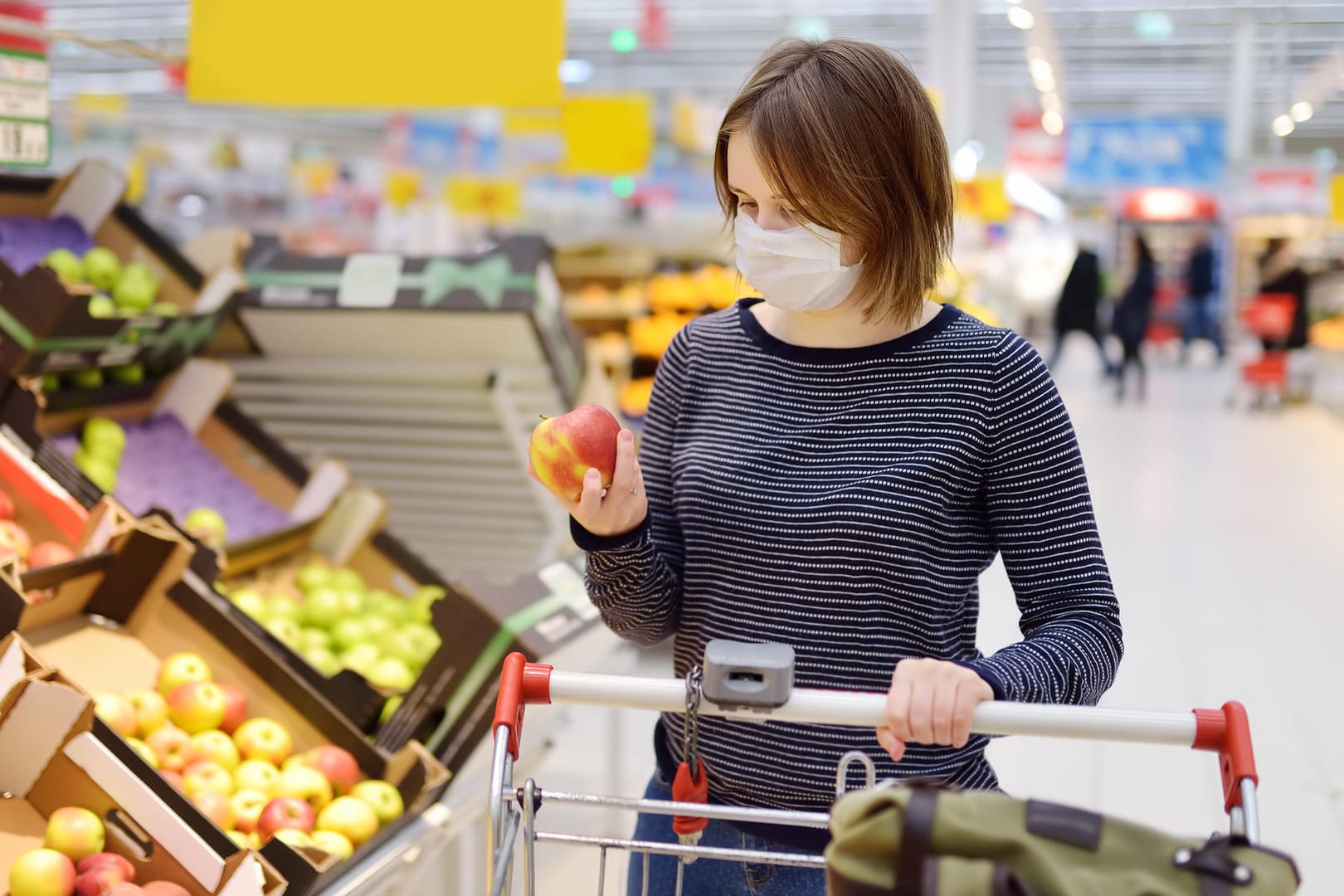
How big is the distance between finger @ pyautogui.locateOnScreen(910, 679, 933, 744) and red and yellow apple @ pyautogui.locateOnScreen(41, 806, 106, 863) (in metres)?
1.25

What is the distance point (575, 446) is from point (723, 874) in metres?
0.50

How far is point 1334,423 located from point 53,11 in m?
16.3

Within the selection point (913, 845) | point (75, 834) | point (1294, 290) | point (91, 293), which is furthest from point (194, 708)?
point (1294, 290)

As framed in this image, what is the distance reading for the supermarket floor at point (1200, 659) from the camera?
3.84 metres

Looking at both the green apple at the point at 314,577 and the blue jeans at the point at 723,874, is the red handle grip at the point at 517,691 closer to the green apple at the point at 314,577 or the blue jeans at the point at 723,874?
the blue jeans at the point at 723,874

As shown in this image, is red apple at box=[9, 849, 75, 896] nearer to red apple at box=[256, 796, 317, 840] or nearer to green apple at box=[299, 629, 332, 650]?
red apple at box=[256, 796, 317, 840]

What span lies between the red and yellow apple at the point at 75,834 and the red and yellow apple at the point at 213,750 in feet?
1.25

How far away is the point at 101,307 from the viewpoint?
10.3ft

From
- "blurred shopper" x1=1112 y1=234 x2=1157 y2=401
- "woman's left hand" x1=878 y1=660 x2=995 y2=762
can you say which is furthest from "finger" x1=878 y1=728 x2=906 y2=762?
"blurred shopper" x1=1112 y1=234 x2=1157 y2=401

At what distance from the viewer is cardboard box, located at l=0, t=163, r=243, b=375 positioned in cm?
274

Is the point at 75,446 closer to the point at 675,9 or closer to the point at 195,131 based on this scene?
the point at 675,9

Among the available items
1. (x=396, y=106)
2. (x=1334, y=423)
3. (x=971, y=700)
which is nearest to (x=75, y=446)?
(x=396, y=106)

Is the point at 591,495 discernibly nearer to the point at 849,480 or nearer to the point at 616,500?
the point at 616,500

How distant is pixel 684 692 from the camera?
1.20 metres
